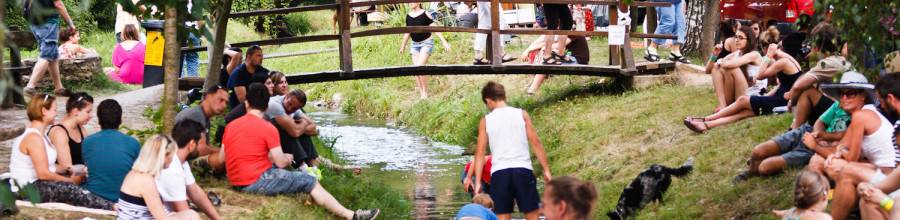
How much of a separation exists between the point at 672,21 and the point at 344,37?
4.66 metres

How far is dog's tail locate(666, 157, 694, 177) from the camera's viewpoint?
12.6 meters

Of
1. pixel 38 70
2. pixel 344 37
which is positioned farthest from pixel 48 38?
pixel 344 37

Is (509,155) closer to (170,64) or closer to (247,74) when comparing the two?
(170,64)

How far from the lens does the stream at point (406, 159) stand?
14695 mm

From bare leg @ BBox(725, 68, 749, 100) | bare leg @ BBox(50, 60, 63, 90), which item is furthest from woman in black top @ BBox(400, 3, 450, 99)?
bare leg @ BBox(725, 68, 749, 100)

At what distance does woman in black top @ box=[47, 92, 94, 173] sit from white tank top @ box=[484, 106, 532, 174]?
9.66 ft

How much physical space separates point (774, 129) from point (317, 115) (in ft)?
37.5

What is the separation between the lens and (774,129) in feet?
42.9

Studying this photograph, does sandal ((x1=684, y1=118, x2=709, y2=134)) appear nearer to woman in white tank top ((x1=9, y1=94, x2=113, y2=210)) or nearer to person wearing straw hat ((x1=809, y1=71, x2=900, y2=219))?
person wearing straw hat ((x1=809, y1=71, x2=900, y2=219))

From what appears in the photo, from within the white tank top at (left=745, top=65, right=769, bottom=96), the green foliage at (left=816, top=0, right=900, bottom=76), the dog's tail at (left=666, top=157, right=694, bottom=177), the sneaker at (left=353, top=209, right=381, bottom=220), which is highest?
the green foliage at (left=816, top=0, right=900, bottom=76)

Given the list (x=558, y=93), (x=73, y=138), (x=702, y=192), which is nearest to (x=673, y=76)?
(x=558, y=93)

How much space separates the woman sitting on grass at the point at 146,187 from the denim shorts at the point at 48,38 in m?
6.47

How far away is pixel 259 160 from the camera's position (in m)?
11.3

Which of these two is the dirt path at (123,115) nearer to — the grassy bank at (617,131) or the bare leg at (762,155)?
the grassy bank at (617,131)
